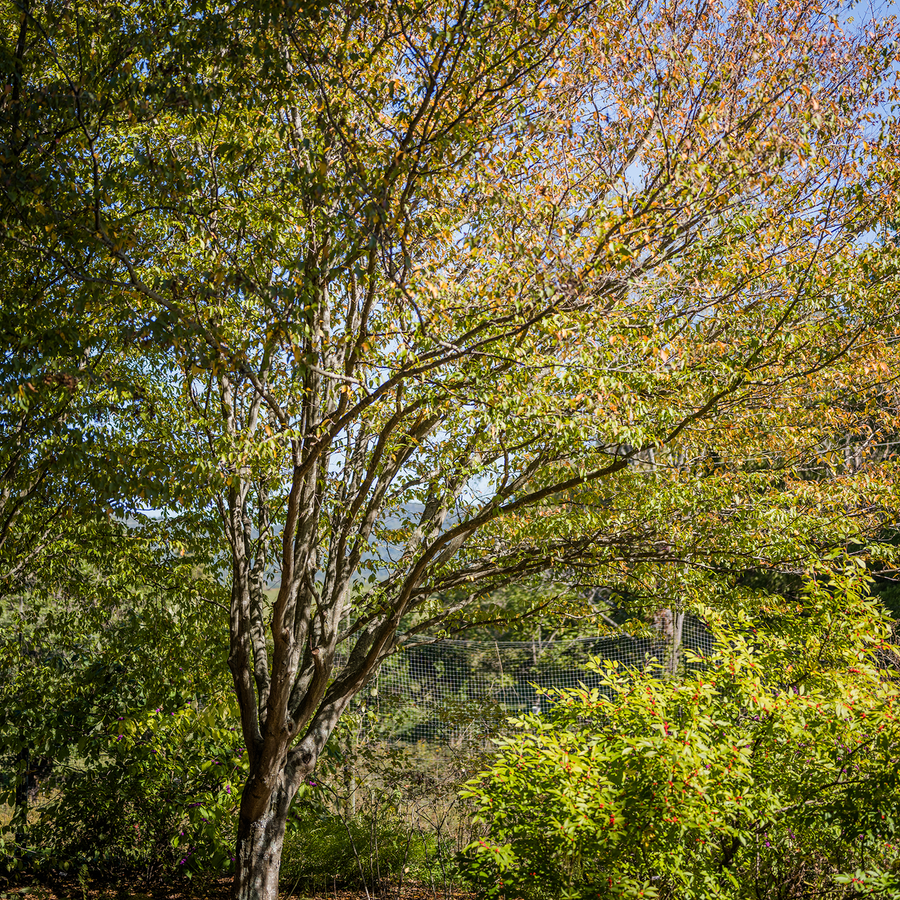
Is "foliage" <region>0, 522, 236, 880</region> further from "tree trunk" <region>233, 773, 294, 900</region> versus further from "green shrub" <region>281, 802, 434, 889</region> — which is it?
"tree trunk" <region>233, 773, 294, 900</region>

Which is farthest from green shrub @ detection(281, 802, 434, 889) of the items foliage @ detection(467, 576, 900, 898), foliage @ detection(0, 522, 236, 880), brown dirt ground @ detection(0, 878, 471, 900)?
foliage @ detection(467, 576, 900, 898)

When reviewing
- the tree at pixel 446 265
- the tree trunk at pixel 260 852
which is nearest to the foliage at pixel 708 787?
the tree at pixel 446 265

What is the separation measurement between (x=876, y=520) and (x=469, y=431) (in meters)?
4.21

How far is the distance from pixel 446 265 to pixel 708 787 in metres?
3.17

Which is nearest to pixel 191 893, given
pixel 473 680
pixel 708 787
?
pixel 708 787

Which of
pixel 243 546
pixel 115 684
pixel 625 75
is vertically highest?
pixel 625 75

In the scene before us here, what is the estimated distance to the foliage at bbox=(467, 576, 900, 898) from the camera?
2.84 m

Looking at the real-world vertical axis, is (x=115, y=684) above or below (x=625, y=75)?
below

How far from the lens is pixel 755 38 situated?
4.24m

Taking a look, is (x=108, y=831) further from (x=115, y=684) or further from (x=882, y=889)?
(x=882, y=889)

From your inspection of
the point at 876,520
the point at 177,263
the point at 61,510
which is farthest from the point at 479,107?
the point at 876,520

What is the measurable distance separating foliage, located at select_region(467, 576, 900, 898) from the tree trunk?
1.94 m

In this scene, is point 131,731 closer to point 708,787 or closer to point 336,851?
point 336,851

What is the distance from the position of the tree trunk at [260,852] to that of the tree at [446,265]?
19mm
